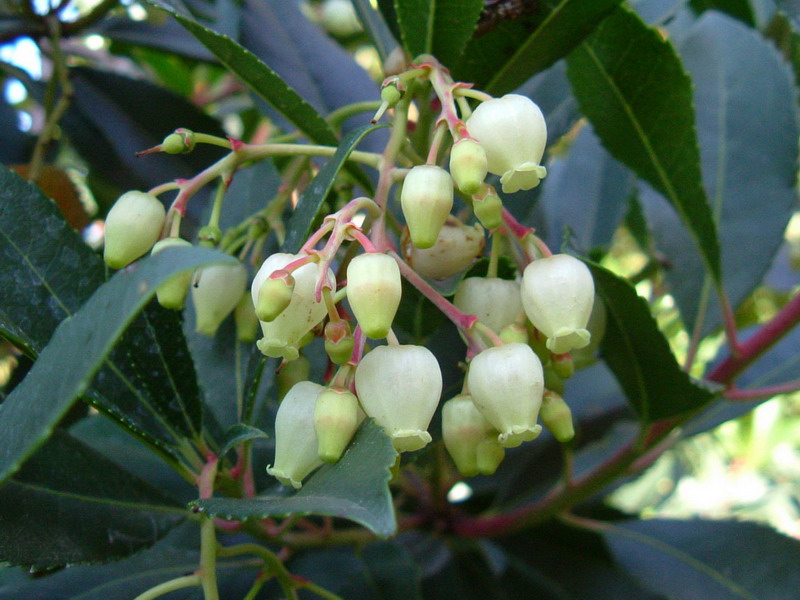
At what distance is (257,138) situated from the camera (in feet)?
6.38

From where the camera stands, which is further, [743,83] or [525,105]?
[743,83]

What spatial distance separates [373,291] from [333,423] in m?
0.09

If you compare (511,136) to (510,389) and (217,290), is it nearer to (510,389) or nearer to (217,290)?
(510,389)

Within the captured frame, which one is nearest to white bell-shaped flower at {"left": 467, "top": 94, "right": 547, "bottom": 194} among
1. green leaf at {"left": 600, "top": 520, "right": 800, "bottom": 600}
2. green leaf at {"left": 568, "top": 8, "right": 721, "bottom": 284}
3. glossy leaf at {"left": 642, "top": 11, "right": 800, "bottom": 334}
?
green leaf at {"left": 568, "top": 8, "right": 721, "bottom": 284}

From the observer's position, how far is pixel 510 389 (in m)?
0.57

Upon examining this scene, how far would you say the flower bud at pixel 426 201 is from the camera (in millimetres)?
571

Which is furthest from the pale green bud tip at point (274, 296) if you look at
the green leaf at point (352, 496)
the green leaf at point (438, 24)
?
the green leaf at point (438, 24)

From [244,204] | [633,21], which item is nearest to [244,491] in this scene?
[244,204]

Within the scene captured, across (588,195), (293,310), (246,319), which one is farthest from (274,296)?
(588,195)

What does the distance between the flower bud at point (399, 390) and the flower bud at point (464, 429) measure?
0.05 metres

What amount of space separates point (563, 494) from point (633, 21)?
22.1 inches

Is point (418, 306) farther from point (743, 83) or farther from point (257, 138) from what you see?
point (257, 138)

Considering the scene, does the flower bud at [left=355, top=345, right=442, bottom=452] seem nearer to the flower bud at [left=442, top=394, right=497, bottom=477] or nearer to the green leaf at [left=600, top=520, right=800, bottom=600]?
the flower bud at [left=442, top=394, right=497, bottom=477]

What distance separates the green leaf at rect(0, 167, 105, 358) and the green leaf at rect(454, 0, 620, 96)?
41cm
